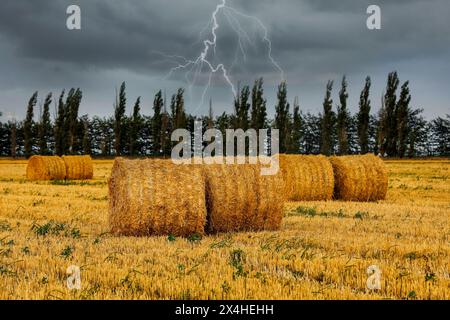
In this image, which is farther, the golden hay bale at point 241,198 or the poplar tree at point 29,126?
the poplar tree at point 29,126

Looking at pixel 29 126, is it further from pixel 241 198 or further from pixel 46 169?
pixel 241 198

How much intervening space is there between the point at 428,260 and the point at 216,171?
4.51 m

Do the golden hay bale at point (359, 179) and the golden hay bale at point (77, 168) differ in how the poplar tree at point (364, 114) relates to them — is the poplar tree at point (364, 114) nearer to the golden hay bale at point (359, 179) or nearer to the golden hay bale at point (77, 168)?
the golden hay bale at point (77, 168)

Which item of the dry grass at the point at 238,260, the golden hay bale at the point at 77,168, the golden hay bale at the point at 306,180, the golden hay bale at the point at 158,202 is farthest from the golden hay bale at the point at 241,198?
the golden hay bale at the point at 77,168

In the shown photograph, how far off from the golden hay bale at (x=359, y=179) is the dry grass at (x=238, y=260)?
523 cm

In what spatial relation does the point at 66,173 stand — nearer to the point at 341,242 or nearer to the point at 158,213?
the point at 158,213

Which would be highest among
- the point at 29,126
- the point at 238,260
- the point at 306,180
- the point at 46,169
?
the point at 29,126

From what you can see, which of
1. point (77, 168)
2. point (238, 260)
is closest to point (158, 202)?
point (238, 260)

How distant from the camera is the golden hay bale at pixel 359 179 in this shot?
17.7 metres

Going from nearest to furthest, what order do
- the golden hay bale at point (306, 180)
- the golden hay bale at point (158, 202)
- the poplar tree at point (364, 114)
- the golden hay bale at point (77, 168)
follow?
the golden hay bale at point (158, 202) < the golden hay bale at point (306, 180) < the golden hay bale at point (77, 168) < the poplar tree at point (364, 114)

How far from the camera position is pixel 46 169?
2898 centimetres

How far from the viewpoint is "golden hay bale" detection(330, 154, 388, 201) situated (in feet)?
58.0

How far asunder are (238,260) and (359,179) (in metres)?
11.2

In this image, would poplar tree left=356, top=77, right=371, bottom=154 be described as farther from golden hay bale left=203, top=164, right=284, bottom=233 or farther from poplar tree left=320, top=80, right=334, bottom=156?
golden hay bale left=203, top=164, right=284, bottom=233
